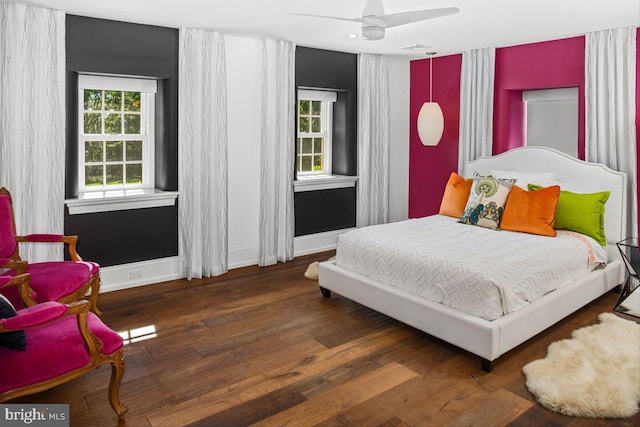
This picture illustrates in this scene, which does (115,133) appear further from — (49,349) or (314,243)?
(49,349)

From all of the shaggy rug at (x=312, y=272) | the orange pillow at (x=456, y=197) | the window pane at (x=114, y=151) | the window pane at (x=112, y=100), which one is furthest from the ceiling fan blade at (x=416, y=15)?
the window pane at (x=114, y=151)

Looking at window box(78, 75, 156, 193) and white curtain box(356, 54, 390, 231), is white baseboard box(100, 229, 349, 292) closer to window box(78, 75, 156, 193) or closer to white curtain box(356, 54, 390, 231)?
window box(78, 75, 156, 193)

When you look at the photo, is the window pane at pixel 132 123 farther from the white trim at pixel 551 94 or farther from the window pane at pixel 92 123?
the white trim at pixel 551 94

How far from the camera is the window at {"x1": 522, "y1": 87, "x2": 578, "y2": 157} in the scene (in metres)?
5.01

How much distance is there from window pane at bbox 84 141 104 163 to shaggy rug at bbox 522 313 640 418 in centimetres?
396

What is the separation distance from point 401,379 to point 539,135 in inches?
144

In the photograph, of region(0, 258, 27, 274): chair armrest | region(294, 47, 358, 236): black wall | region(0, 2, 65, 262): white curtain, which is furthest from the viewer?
region(294, 47, 358, 236): black wall

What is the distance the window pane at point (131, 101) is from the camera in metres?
4.66

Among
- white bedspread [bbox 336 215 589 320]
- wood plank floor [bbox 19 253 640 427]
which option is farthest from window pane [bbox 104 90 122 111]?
white bedspread [bbox 336 215 589 320]

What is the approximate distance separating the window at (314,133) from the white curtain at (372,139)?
16.7 inches

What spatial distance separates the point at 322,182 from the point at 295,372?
10.4ft

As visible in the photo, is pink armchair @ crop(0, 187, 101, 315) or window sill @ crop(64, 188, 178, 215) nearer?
pink armchair @ crop(0, 187, 101, 315)

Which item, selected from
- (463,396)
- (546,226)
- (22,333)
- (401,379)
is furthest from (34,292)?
(546,226)

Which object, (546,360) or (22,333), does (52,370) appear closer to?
(22,333)
